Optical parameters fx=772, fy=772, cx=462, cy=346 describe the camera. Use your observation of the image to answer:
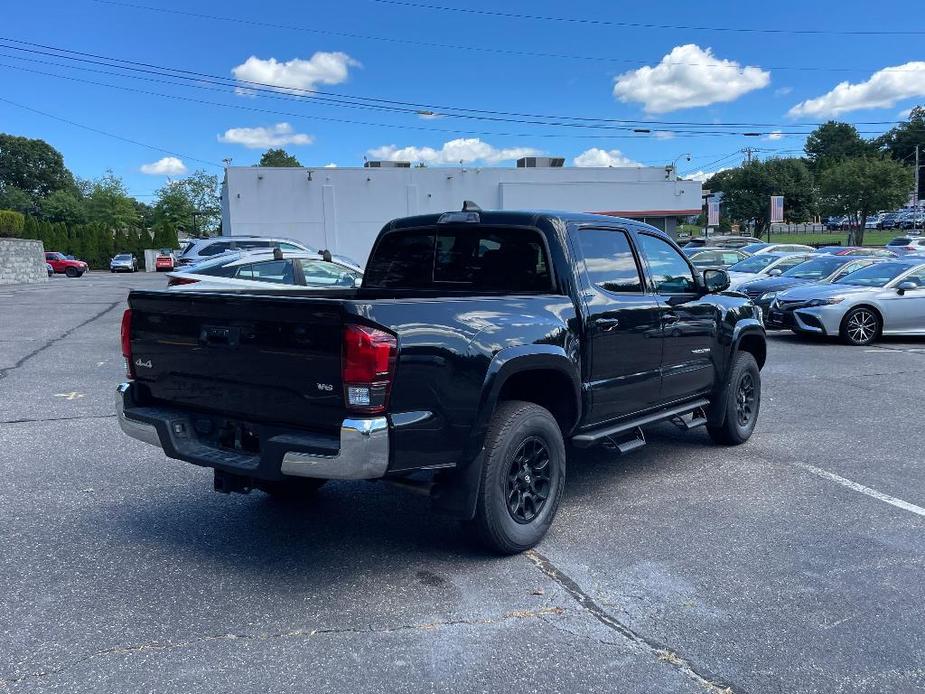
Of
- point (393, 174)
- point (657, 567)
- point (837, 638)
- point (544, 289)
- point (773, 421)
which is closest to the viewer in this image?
point (837, 638)

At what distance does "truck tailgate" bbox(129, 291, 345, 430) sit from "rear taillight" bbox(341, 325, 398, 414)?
2.3 inches

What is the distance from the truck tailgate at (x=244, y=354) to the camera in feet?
12.3

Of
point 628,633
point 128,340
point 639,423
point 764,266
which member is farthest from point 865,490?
point 764,266

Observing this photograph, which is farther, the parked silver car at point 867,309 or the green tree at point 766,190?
the green tree at point 766,190

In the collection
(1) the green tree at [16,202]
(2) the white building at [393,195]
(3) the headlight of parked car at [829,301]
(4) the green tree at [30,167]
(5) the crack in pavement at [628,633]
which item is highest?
(4) the green tree at [30,167]

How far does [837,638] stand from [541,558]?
158cm

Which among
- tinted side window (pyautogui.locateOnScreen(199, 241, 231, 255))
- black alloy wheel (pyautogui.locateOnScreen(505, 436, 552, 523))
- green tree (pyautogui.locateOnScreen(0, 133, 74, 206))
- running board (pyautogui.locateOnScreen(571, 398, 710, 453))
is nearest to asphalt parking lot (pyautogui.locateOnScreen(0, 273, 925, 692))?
black alloy wheel (pyautogui.locateOnScreen(505, 436, 552, 523))

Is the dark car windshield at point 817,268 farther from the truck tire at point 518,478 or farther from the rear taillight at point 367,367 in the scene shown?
the rear taillight at point 367,367

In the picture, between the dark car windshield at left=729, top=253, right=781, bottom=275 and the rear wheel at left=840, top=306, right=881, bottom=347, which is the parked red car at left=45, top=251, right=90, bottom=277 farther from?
the rear wheel at left=840, top=306, right=881, bottom=347

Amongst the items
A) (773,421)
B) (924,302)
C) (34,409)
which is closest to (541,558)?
(773,421)

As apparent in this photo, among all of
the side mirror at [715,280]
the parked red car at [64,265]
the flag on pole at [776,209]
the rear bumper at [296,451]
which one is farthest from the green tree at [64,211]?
the rear bumper at [296,451]

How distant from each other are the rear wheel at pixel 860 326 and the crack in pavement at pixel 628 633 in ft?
37.1

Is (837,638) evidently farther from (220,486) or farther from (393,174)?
(393,174)

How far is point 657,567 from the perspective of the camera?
14.2ft
